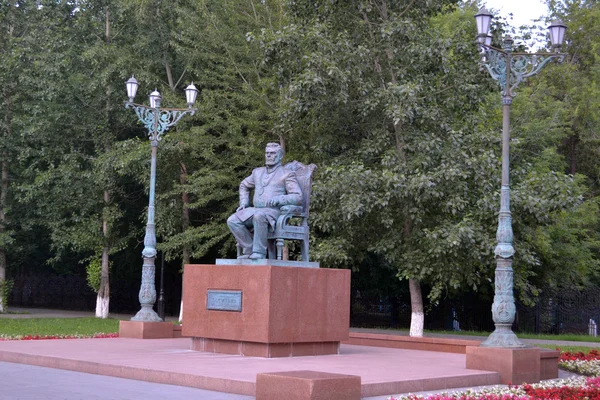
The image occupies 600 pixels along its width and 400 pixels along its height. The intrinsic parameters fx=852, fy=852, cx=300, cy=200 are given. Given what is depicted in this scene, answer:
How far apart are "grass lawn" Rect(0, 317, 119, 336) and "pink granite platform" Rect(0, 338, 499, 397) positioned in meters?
6.05

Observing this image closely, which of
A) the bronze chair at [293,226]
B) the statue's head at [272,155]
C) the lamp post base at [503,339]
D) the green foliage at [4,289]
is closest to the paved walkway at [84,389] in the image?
the bronze chair at [293,226]

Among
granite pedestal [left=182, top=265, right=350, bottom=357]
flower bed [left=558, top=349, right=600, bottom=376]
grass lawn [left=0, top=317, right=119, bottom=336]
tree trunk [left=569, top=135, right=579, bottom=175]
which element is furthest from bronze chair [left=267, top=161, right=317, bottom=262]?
tree trunk [left=569, top=135, right=579, bottom=175]

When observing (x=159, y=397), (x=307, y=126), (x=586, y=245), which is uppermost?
(x=307, y=126)

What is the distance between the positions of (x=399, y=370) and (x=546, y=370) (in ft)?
8.93

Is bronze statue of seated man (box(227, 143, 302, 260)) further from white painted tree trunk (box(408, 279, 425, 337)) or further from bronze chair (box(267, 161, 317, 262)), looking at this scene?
white painted tree trunk (box(408, 279, 425, 337))

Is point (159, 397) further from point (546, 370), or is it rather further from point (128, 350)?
point (546, 370)

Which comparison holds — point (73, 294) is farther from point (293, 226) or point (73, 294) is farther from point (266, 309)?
point (266, 309)

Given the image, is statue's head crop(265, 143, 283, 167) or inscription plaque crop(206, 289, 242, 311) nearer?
inscription plaque crop(206, 289, 242, 311)

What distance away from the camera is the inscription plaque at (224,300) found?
43.5 feet

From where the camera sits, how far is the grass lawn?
21.4 meters

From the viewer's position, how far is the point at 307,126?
24047mm

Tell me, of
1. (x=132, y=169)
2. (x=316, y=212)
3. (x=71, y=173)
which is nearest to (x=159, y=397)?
(x=316, y=212)

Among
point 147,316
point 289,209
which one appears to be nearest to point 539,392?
point 289,209

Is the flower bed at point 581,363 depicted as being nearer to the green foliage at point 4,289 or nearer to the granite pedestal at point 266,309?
the granite pedestal at point 266,309
